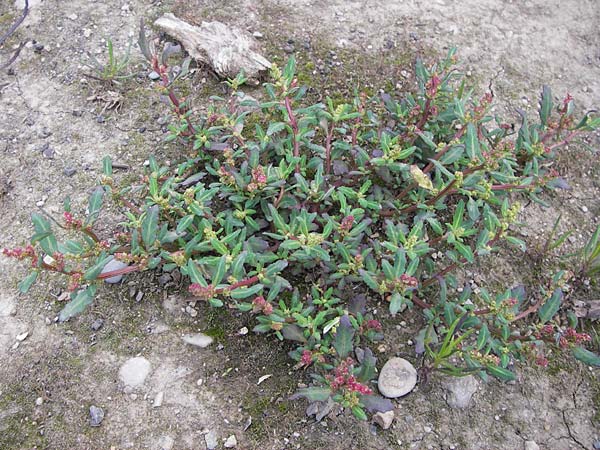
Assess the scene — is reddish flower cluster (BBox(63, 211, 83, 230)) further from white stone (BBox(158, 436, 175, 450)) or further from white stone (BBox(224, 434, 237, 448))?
white stone (BBox(224, 434, 237, 448))

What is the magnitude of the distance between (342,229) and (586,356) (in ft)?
3.68

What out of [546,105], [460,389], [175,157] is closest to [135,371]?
[175,157]

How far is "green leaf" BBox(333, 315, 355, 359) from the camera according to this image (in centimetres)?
218

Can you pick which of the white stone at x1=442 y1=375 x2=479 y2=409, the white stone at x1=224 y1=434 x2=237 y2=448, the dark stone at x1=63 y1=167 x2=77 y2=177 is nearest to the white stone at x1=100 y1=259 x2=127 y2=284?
the dark stone at x1=63 y1=167 x2=77 y2=177

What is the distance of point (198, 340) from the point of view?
241cm

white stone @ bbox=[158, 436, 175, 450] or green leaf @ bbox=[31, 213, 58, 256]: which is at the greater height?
green leaf @ bbox=[31, 213, 58, 256]

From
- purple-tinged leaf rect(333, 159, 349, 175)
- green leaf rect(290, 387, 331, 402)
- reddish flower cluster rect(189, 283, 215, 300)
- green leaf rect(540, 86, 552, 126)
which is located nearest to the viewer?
reddish flower cluster rect(189, 283, 215, 300)

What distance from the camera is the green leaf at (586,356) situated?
2240mm

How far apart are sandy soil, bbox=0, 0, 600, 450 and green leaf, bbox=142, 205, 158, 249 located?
11.7 inches

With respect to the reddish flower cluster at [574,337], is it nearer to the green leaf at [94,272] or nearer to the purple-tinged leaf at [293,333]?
the purple-tinged leaf at [293,333]

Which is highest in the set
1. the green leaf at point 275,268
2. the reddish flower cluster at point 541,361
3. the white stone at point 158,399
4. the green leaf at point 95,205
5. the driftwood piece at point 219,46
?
the driftwood piece at point 219,46

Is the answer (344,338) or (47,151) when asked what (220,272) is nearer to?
(344,338)

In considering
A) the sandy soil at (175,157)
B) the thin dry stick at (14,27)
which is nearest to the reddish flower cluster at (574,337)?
the sandy soil at (175,157)

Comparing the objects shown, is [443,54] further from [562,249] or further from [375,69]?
[562,249]
